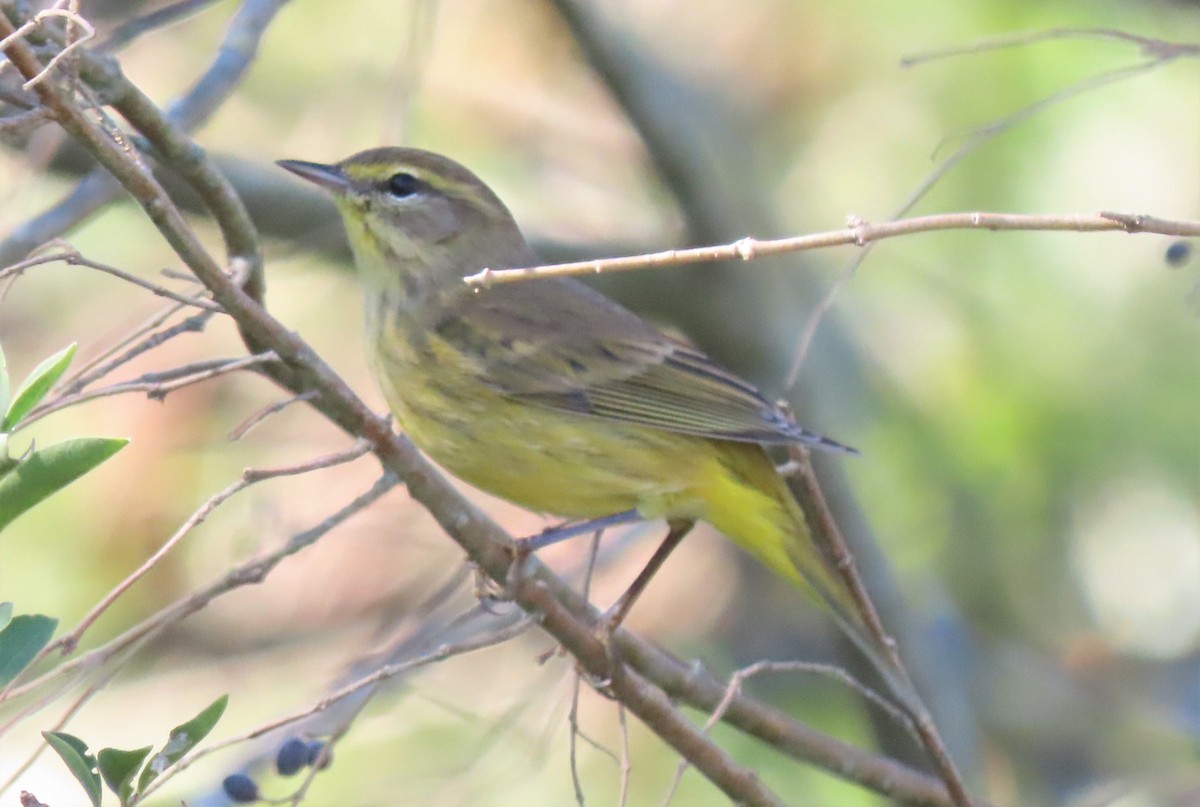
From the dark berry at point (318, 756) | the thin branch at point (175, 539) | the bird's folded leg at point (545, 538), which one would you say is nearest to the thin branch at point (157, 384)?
the thin branch at point (175, 539)

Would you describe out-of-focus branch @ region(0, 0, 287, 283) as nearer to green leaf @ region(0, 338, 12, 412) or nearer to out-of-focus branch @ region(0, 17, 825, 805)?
out-of-focus branch @ region(0, 17, 825, 805)

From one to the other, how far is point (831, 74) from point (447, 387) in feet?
11.3

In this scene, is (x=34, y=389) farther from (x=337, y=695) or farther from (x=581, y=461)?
(x=581, y=461)

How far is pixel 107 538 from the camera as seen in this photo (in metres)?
4.81

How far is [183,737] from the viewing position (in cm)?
179

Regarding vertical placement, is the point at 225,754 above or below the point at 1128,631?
below

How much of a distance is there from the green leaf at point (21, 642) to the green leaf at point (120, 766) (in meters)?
0.15

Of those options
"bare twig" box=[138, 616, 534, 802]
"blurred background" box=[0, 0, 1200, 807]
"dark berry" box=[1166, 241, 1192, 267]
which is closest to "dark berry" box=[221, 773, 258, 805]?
"bare twig" box=[138, 616, 534, 802]

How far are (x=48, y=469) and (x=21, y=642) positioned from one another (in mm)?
219

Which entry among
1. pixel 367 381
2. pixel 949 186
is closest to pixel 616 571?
pixel 367 381

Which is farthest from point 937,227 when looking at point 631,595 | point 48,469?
point 631,595

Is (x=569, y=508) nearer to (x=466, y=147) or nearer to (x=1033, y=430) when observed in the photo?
(x=1033, y=430)

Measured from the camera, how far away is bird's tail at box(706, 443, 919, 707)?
297 cm

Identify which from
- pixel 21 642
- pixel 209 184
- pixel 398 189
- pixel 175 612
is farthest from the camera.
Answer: pixel 398 189
